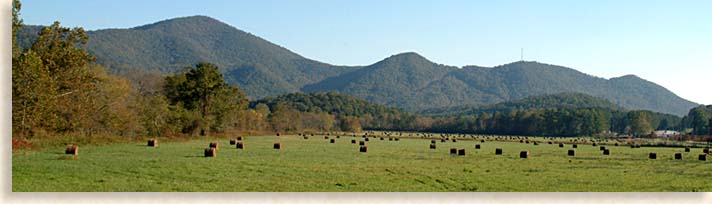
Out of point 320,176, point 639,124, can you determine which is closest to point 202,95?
point 320,176

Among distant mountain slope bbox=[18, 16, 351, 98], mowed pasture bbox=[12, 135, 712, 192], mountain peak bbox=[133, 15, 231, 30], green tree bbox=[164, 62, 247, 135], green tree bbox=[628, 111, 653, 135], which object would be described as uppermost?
mountain peak bbox=[133, 15, 231, 30]

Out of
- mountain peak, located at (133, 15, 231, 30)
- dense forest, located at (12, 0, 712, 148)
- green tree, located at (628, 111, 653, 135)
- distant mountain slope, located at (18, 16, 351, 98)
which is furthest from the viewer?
mountain peak, located at (133, 15, 231, 30)

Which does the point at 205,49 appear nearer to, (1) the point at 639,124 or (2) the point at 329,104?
(2) the point at 329,104

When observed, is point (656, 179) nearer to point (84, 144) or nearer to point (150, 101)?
point (84, 144)

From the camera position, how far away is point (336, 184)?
594 inches

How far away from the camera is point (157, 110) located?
45844 mm

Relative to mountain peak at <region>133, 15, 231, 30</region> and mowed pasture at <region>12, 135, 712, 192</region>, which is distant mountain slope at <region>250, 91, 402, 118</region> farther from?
mowed pasture at <region>12, 135, 712, 192</region>

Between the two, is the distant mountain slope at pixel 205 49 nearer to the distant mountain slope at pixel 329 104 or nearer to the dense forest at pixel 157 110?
the distant mountain slope at pixel 329 104

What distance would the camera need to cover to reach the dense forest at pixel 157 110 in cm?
2752

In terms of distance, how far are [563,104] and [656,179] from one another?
170 meters

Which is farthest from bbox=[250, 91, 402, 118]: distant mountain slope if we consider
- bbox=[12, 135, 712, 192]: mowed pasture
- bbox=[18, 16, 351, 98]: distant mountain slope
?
bbox=[12, 135, 712, 192]: mowed pasture

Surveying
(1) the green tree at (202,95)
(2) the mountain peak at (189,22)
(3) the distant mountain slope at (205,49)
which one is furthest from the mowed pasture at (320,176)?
(2) the mountain peak at (189,22)

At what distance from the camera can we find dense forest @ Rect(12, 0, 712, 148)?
2752cm

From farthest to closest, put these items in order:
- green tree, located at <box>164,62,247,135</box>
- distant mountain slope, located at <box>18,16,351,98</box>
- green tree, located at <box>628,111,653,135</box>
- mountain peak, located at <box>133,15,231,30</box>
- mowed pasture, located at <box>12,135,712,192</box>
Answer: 1. mountain peak, located at <box>133,15,231,30</box>
2. distant mountain slope, located at <box>18,16,351,98</box>
3. green tree, located at <box>628,111,653,135</box>
4. green tree, located at <box>164,62,247,135</box>
5. mowed pasture, located at <box>12,135,712,192</box>
